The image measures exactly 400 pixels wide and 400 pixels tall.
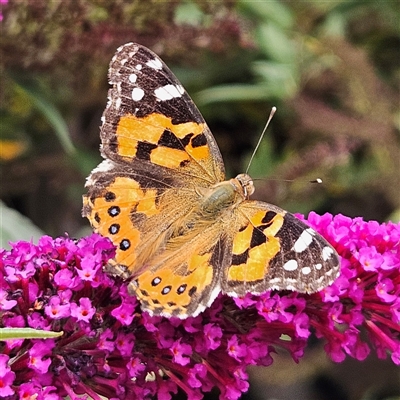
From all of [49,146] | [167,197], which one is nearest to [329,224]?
[167,197]

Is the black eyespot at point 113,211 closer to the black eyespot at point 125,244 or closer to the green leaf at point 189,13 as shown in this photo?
the black eyespot at point 125,244

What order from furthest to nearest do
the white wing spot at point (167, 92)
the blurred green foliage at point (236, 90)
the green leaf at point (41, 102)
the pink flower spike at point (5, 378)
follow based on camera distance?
the green leaf at point (41, 102)
the blurred green foliage at point (236, 90)
the white wing spot at point (167, 92)
the pink flower spike at point (5, 378)

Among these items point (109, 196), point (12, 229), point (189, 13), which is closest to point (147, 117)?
point (109, 196)

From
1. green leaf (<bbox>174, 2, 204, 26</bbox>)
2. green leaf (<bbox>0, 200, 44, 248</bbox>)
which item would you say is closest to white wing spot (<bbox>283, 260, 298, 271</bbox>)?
green leaf (<bbox>0, 200, 44, 248</bbox>)

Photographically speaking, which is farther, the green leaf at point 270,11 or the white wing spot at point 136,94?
the green leaf at point 270,11

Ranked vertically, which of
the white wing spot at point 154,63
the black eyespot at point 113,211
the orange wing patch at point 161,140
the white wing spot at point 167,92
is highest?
the white wing spot at point 154,63

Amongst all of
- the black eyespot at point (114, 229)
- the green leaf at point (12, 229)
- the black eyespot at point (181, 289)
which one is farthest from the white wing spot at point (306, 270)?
the green leaf at point (12, 229)

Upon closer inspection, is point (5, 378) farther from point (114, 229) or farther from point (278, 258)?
point (278, 258)
